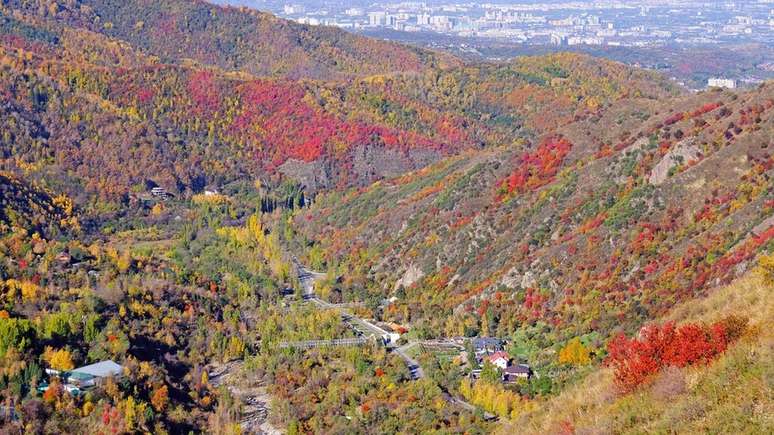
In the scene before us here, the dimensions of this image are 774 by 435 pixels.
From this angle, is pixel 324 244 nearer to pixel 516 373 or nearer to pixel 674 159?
pixel 674 159

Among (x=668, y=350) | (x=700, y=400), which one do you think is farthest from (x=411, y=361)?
(x=700, y=400)

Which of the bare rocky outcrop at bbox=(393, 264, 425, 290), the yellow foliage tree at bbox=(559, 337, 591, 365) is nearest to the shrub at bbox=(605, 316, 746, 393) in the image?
the yellow foliage tree at bbox=(559, 337, 591, 365)

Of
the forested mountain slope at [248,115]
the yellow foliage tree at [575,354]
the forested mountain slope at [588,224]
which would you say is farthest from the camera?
the forested mountain slope at [248,115]

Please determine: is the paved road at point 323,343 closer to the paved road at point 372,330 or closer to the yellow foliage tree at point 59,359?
the paved road at point 372,330

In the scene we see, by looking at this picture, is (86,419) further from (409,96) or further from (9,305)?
(409,96)

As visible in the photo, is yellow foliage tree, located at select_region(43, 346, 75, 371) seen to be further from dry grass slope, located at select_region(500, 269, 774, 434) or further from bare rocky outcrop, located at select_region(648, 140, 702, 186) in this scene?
bare rocky outcrop, located at select_region(648, 140, 702, 186)

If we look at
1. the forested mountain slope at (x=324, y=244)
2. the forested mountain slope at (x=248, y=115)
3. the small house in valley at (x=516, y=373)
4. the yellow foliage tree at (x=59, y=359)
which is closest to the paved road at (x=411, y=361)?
the forested mountain slope at (x=324, y=244)

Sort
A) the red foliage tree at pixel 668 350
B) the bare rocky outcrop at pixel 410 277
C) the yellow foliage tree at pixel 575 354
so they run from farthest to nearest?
the bare rocky outcrop at pixel 410 277
the yellow foliage tree at pixel 575 354
the red foliage tree at pixel 668 350

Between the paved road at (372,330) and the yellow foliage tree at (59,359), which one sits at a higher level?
the yellow foliage tree at (59,359)
